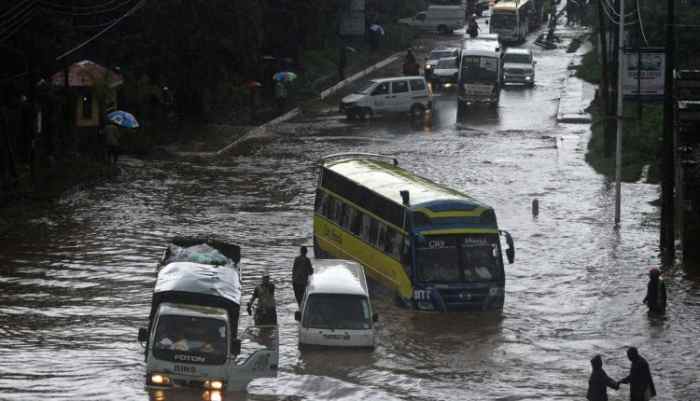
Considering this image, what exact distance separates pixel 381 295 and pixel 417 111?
31.3 meters

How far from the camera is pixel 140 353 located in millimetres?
25297

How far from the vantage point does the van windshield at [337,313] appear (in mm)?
25859

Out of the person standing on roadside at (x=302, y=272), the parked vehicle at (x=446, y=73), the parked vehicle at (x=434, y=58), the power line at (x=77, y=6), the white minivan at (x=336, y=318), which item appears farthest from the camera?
the parked vehicle at (x=434, y=58)

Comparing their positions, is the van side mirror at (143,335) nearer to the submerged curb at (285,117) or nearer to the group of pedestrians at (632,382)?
the group of pedestrians at (632,382)

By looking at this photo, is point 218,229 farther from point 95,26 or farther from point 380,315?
point 95,26

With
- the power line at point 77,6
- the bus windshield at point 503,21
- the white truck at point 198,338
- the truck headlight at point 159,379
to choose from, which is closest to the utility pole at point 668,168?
the white truck at point 198,338

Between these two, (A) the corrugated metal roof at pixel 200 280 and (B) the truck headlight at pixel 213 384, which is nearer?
(B) the truck headlight at pixel 213 384

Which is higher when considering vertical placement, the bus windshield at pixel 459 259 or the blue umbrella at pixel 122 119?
the blue umbrella at pixel 122 119

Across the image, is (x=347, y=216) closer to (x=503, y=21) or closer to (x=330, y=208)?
(x=330, y=208)

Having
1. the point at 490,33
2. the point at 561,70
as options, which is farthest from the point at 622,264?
the point at 490,33

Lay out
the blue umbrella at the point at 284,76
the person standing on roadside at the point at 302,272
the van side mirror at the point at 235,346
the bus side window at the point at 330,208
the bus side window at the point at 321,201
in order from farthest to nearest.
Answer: the blue umbrella at the point at 284,76 → the bus side window at the point at 321,201 → the bus side window at the point at 330,208 → the person standing on roadside at the point at 302,272 → the van side mirror at the point at 235,346

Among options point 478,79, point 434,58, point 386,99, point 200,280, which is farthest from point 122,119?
point 434,58

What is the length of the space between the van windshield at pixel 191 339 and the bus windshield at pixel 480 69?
40.9 m

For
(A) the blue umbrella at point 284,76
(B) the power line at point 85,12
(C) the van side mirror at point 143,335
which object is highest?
(B) the power line at point 85,12
